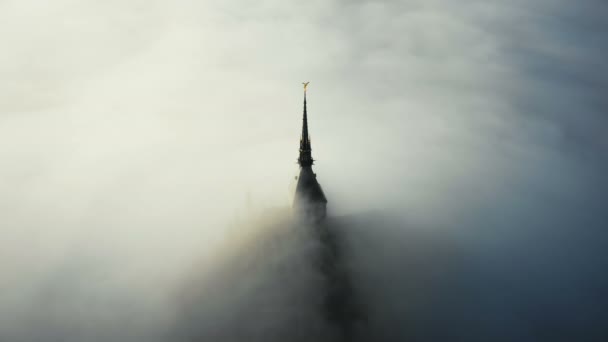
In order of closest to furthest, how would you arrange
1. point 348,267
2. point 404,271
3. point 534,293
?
point 348,267
point 404,271
point 534,293

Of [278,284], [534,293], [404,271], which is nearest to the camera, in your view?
[278,284]

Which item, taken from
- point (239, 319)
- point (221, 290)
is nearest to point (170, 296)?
point (221, 290)

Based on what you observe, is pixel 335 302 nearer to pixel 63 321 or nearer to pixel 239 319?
pixel 239 319

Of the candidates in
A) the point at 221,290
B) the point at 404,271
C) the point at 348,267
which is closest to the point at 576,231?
the point at 404,271

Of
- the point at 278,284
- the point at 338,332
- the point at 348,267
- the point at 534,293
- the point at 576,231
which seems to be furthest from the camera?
the point at 576,231

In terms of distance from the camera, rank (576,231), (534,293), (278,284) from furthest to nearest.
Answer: (576,231) → (534,293) → (278,284)

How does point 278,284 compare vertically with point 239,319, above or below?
above

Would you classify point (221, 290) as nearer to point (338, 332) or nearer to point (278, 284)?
point (278, 284)

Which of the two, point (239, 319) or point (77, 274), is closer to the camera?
point (239, 319)

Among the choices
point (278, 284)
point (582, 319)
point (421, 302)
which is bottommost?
point (582, 319)
